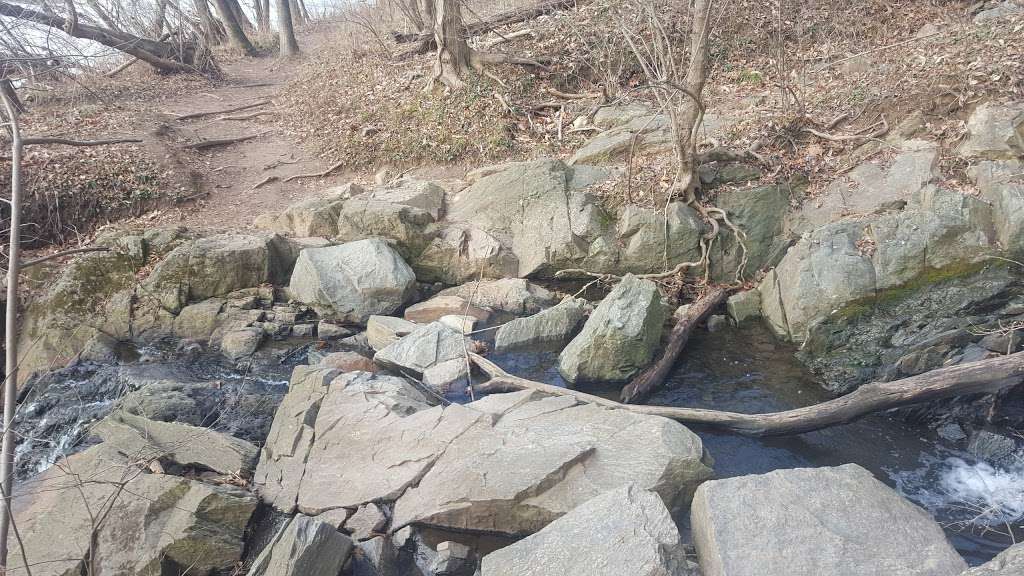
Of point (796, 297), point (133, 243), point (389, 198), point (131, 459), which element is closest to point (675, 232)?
point (796, 297)

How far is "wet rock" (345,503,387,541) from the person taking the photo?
487 centimetres

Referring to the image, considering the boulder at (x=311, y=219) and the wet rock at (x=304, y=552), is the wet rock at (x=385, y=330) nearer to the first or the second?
the boulder at (x=311, y=219)

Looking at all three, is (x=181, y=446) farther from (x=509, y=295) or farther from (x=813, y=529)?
(x=813, y=529)

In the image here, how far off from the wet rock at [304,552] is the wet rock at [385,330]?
3.56m

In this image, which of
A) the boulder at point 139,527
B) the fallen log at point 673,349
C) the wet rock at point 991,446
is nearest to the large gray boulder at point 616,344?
the fallen log at point 673,349

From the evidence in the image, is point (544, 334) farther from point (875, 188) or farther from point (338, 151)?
point (338, 151)

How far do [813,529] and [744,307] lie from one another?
14.6 ft

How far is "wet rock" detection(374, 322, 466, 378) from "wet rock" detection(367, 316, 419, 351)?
13.5 inches

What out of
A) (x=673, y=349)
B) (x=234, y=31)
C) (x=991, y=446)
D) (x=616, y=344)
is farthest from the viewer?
(x=234, y=31)

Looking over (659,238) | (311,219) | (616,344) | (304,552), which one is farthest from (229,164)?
(304,552)

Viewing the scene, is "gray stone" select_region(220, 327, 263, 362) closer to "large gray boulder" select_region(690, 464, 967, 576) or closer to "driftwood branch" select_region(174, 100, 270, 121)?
"large gray boulder" select_region(690, 464, 967, 576)

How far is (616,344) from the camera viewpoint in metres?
6.87

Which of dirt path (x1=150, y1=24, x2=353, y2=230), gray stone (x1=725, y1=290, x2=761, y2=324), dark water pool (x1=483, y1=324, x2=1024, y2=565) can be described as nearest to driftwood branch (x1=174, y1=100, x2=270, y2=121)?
dirt path (x1=150, y1=24, x2=353, y2=230)

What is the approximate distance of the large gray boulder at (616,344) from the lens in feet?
22.5
